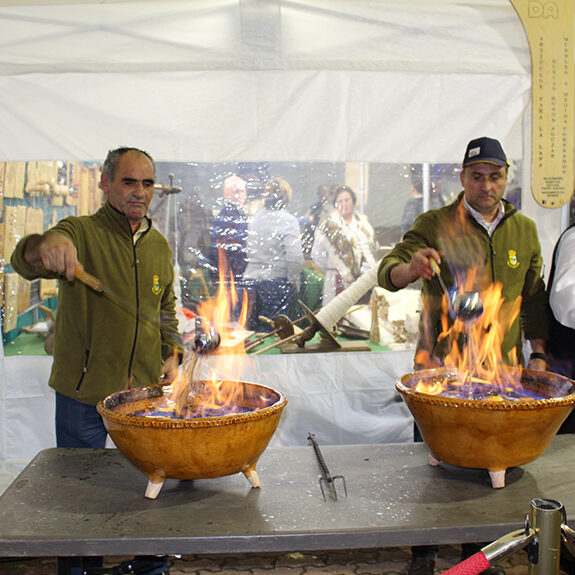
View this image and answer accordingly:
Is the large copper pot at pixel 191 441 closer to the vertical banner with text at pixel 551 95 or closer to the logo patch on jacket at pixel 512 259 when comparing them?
the logo patch on jacket at pixel 512 259

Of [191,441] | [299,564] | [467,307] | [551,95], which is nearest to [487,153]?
[467,307]

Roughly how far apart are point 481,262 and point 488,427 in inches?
52.9

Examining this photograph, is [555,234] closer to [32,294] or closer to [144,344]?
[144,344]

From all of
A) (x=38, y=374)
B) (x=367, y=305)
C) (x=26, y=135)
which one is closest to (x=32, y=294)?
(x=38, y=374)

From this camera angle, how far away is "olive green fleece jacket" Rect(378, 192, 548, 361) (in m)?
2.95

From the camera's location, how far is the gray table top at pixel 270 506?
161 centimetres

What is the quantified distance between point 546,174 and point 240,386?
3066 mm

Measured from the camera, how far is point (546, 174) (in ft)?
13.6

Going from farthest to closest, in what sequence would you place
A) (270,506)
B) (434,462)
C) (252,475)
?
(434,462) → (252,475) → (270,506)

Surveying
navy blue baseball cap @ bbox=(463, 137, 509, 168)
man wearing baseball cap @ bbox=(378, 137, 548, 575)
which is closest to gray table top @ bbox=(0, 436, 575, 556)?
man wearing baseball cap @ bbox=(378, 137, 548, 575)

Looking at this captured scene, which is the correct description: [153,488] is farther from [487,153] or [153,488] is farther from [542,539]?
[487,153]

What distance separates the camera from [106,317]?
9.32 feet

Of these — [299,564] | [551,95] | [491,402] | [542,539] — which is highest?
[551,95]

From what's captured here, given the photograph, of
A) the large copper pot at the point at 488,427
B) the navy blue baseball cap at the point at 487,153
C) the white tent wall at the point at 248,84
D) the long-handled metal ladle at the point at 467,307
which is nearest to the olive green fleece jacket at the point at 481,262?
the navy blue baseball cap at the point at 487,153
